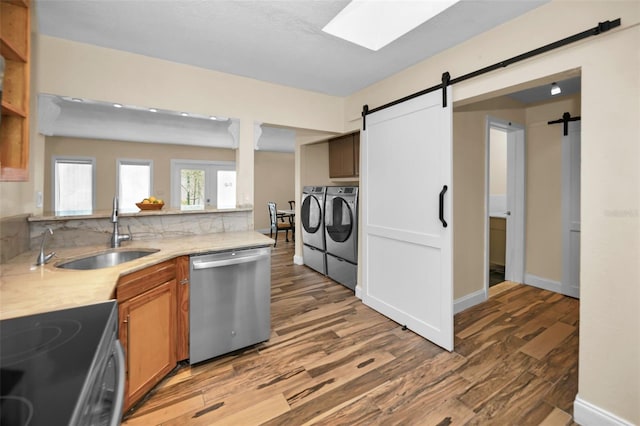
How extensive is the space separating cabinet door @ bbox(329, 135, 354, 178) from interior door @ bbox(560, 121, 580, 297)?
2549mm

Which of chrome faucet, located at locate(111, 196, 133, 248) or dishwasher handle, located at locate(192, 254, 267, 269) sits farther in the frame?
chrome faucet, located at locate(111, 196, 133, 248)

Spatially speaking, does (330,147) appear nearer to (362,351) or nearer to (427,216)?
(427,216)

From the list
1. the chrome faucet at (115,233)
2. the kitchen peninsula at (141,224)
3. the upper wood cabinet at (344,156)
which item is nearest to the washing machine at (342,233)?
the upper wood cabinet at (344,156)

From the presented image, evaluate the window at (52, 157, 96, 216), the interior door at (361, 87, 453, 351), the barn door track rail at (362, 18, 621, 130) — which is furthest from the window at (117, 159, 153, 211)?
the barn door track rail at (362, 18, 621, 130)

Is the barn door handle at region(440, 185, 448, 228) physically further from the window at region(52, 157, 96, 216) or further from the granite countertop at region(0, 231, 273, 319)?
the window at region(52, 157, 96, 216)

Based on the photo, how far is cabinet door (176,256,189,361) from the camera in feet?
6.41

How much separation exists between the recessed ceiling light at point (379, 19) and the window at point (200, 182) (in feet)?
16.2

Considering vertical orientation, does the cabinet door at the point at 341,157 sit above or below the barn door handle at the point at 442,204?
above

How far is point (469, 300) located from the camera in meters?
3.11

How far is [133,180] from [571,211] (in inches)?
297

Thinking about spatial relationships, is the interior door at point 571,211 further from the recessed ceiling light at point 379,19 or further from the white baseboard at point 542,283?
the recessed ceiling light at point 379,19

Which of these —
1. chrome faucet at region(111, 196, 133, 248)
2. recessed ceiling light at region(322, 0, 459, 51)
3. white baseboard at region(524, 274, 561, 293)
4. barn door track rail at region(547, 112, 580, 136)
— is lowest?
white baseboard at region(524, 274, 561, 293)

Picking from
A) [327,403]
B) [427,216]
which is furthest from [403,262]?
[327,403]

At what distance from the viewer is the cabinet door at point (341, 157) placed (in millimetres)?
3771
